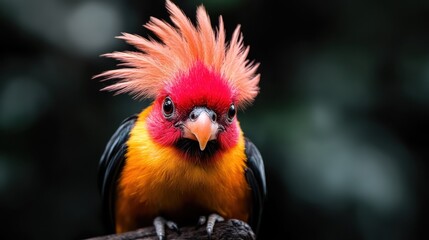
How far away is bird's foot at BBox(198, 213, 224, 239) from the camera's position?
11.2 feet

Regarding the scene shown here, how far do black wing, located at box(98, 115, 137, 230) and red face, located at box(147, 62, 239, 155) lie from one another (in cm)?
30

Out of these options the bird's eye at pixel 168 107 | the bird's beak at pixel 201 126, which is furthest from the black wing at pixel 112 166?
the bird's beak at pixel 201 126

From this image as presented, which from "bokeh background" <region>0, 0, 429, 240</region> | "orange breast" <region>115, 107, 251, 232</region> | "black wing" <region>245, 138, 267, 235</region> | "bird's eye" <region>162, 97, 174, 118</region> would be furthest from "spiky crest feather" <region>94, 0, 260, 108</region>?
"bokeh background" <region>0, 0, 429, 240</region>

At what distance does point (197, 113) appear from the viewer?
11.1 ft

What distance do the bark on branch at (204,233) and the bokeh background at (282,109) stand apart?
3.79 ft

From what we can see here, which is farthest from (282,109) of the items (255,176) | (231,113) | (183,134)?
(183,134)

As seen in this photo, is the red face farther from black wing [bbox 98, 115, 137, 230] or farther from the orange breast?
black wing [bbox 98, 115, 137, 230]

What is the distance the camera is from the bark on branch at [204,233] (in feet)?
11.1

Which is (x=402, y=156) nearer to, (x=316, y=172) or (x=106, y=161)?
(x=316, y=172)

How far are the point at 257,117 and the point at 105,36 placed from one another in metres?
1.23

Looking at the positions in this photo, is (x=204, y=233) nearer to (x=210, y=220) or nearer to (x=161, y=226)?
(x=210, y=220)

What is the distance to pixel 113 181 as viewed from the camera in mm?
3869

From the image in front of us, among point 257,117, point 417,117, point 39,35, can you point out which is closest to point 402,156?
point 417,117

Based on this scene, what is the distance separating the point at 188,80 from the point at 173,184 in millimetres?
552
